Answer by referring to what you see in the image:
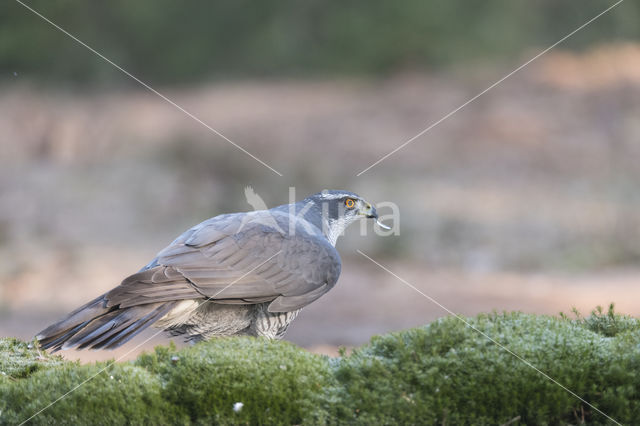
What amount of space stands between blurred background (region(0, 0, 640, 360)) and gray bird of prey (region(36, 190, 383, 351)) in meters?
5.28

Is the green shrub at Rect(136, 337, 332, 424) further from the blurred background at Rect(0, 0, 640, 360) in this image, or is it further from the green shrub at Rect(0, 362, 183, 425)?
the blurred background at Rect(0, 0, 640, 360)

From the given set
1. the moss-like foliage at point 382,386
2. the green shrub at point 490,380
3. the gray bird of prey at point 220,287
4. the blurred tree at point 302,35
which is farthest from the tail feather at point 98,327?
the blurred tree at point 302,35

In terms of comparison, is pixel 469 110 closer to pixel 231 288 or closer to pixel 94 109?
pixel 94 109

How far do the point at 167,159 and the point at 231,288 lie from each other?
11.4 metres

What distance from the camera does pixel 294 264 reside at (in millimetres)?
4266

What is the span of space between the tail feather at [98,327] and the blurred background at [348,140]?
606cm

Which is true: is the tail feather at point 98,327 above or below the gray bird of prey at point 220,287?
below

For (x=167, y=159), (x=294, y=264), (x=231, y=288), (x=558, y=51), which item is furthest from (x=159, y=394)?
(x=558, y=51)

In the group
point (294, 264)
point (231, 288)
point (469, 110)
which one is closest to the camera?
point (231, 288)

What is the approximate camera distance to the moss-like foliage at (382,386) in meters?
3.02

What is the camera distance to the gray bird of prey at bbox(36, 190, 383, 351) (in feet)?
11.9

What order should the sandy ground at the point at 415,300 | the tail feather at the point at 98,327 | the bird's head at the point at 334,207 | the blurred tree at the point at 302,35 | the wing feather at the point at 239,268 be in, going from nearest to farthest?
1. the tail feather at the point at 98,327
2. the wing feather at the point at 239,268
3. the bird's head at the point at 334,207
4. the sandy ground at the point at 415,300
5. the blurred tree at the point at 302,35

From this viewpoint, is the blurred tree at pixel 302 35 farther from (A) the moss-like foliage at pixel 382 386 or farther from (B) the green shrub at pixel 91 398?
(A) the moss-like foliage at pixel 382 386

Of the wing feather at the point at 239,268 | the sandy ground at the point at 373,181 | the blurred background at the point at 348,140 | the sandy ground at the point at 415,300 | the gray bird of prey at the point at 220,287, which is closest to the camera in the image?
the gray bird of prey at the point at 220,287
